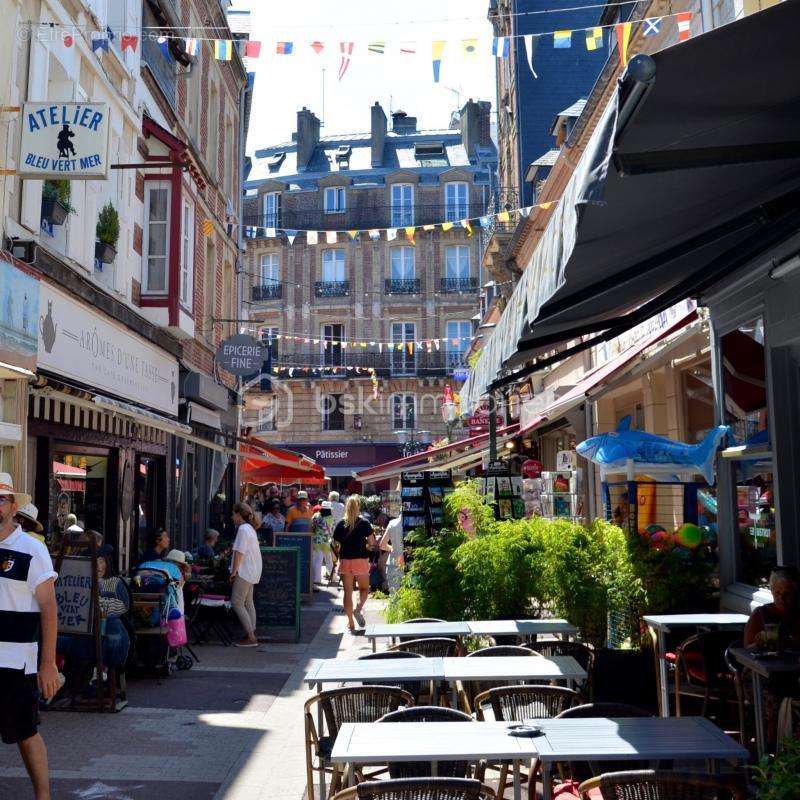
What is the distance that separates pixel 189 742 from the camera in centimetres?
736

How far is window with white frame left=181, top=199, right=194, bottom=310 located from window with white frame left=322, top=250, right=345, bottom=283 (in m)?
33.0

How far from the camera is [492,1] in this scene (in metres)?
37.4

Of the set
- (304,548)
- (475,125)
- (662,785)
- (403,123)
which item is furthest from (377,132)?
(662,785)

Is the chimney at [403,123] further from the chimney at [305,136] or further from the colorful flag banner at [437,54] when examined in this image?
the colorful flag banner at [437,54]

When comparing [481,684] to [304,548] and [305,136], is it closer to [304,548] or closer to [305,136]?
[304,548]

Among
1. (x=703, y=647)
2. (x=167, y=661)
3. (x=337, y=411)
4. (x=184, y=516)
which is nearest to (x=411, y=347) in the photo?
(x=337, y=411)

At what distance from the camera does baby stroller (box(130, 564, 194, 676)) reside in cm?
963

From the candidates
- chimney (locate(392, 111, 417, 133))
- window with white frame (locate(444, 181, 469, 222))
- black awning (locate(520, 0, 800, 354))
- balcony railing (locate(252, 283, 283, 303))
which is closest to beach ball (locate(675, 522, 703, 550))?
black awning (locate(520, 0, 800, 354))

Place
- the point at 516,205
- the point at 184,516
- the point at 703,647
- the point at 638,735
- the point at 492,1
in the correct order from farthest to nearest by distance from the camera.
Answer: the point at 492,1 → the point at 516,205 → the point at 184,516 → the point at 703,647 → the point at 638,735

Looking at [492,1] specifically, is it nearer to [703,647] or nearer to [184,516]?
[184,516]

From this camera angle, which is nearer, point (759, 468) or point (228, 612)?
point (759, 468)

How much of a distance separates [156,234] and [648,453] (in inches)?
341

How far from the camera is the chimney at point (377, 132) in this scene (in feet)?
170

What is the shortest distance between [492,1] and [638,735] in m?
37.0
